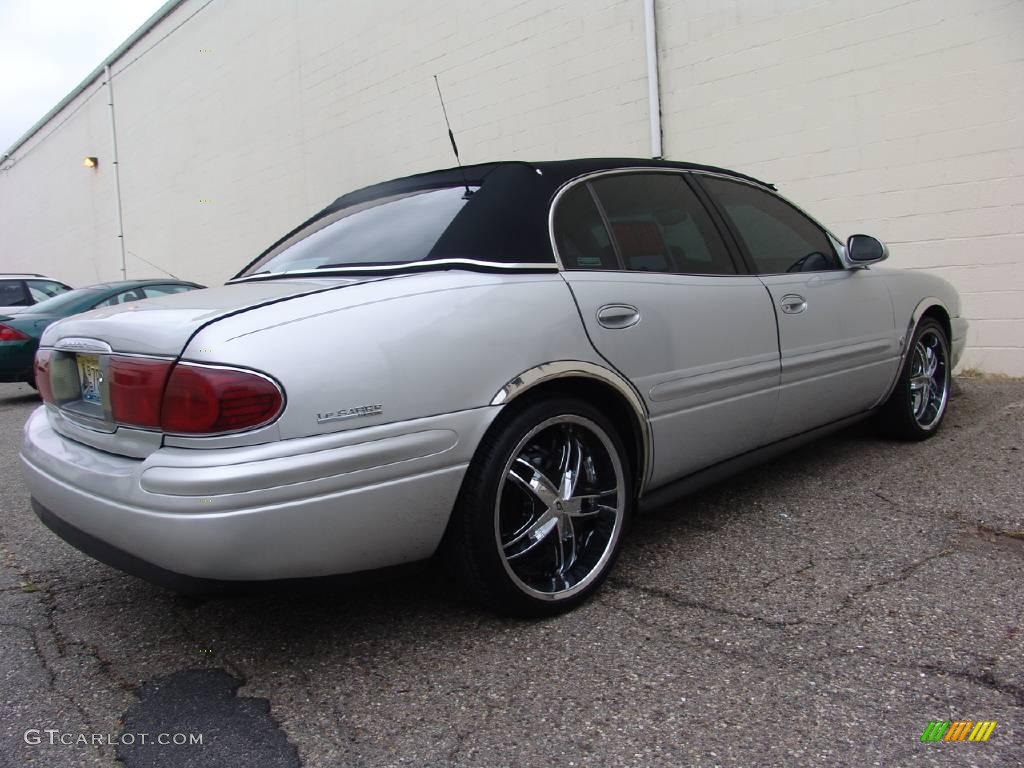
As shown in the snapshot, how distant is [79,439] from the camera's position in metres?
2.32

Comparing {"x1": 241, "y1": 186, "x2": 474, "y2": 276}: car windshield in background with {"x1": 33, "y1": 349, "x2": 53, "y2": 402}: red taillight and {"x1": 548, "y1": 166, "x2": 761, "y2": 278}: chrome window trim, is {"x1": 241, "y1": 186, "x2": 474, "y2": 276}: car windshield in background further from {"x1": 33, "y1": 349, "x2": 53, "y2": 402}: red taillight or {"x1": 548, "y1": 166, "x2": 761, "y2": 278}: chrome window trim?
{"x1": 33, "y1": 349, "x2": 53, "y2": 402}: red taillight

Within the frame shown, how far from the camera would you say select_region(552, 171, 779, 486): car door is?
2.63 meters

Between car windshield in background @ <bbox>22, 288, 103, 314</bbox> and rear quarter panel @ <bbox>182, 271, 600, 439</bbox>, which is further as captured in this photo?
car windshield in background @ <bbox>22, 288, 103, 314</bbox>

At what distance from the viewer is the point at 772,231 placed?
3.65m

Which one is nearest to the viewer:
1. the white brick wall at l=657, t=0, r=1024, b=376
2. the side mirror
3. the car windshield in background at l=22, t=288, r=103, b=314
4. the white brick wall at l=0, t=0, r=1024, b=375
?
the side mirror

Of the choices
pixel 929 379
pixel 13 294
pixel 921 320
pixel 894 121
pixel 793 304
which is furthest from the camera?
pixel 13 294

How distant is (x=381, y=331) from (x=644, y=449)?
1093 millimetres

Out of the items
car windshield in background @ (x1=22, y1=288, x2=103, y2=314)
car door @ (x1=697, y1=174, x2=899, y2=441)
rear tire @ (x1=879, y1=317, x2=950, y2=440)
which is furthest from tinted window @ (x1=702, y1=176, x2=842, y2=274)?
car windshield in background @ (x1=22, y1=288, x2=103, y2=314)

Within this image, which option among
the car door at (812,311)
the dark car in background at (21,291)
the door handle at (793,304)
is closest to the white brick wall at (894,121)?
the car door at (812,311)

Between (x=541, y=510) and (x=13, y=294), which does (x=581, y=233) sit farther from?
(x=13, y=294)

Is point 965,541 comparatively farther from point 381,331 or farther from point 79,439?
point 79,439

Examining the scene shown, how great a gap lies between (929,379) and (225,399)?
3.93m

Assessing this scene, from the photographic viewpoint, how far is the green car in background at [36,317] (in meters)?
7.85

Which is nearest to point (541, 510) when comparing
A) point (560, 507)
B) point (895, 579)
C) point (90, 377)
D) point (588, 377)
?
point (560, 507)
